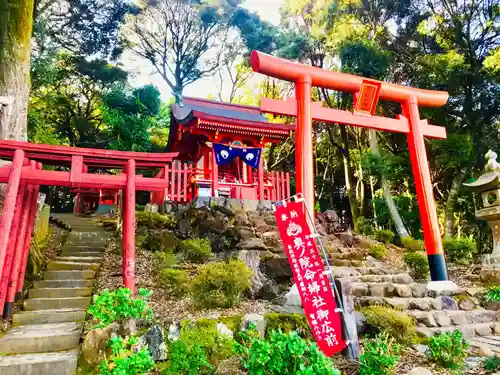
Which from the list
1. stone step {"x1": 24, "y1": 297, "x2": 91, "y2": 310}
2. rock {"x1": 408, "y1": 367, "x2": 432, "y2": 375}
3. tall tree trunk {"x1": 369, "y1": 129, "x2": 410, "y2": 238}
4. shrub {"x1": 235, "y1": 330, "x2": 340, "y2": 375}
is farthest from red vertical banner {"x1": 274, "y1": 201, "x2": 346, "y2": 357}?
tall tree trunk {"x1": 369, "y1": 129, "x2": 410, "y2": 238}

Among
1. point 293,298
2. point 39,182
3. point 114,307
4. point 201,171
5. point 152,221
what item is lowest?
point 293,298

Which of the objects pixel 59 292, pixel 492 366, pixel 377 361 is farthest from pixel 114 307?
pixel 492 366

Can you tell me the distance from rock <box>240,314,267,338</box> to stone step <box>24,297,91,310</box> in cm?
307

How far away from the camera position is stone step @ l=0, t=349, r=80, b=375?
4.30m

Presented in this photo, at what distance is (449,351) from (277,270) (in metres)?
3.50

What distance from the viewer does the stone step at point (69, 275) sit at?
22.7 ft

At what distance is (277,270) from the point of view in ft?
24.1

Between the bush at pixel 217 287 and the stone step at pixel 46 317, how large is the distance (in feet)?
6.36

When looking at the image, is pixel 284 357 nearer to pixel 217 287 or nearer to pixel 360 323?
pixel 360 323

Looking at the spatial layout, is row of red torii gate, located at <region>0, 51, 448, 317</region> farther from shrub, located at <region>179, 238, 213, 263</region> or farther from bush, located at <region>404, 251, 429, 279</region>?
shrub, located at <region>179, 238, 213, 263</region>

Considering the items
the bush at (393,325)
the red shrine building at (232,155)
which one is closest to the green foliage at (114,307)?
the bush at (393,325)

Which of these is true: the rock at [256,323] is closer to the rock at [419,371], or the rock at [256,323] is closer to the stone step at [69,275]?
the rock at [419,371]

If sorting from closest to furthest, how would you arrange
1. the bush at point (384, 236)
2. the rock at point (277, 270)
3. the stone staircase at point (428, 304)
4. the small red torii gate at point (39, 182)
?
the small red torii gate at point (39, 182), the stone staircase at point (428, 304), the rock at point (277, 270), the bush at point (384, 236)

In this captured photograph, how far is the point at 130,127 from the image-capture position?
17.6m
